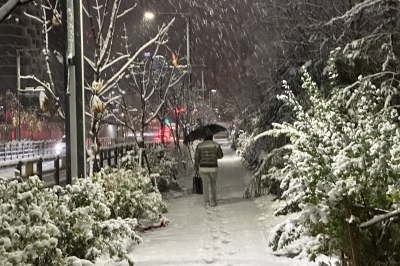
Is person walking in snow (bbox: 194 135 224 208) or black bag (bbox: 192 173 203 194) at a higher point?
person walking in snow (bbox: 194 135 224 208)

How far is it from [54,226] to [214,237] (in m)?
3.77

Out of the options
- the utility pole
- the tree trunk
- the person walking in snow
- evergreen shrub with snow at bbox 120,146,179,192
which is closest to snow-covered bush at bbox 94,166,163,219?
the utility pole

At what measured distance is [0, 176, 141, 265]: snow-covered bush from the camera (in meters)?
4.38

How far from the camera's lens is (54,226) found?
462cm

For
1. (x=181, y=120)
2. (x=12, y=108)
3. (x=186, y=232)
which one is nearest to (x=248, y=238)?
(x=186, y=232)

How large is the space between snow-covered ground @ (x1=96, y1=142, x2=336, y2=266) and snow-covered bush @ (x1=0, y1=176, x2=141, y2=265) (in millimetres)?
797

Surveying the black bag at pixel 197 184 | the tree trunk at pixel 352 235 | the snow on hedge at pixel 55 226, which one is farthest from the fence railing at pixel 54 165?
the tree trunk at pixel 352 235

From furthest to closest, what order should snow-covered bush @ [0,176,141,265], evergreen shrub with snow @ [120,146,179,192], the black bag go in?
evergreen shrub with snow @ [120,146,179,192] → the black bag → snow-covered bush @ [0,176,141,265]

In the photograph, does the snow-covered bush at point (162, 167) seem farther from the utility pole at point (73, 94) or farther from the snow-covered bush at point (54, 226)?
the snow-covered bush at point (54, 226)

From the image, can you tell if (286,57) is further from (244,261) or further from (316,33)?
(244,261)

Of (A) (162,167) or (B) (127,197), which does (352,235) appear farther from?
(A) (162,167)

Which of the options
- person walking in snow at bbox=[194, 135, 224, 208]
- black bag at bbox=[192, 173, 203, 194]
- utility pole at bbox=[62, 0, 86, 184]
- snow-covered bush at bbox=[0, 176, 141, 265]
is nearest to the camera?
snow-covered bush at bbox=[0, 176, 141, 265]

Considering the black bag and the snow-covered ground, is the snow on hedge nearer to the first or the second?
the snow-covered ground

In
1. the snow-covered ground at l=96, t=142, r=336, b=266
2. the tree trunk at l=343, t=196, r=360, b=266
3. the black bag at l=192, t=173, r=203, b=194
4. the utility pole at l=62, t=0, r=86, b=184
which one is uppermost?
the utility pole at l=62, t=0, r=86, b=184
